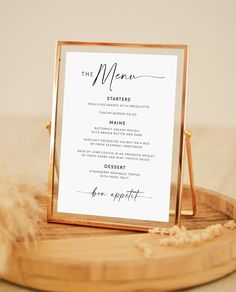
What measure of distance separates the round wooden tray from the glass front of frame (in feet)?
0.26

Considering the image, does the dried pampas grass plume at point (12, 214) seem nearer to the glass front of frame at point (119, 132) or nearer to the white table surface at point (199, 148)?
the glass front of frame at point (119, 132)

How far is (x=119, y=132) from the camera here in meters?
0.78

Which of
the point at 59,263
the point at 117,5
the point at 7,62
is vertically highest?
the point at 117,5

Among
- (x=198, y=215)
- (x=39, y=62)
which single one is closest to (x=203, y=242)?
(x=198, y=215)

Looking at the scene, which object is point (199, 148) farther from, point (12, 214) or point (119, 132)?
point (12, 214)

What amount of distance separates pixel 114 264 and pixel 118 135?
0.25m

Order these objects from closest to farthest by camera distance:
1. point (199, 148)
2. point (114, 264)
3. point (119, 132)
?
point (114, 264) < point (119, 132) < point (199, 148)

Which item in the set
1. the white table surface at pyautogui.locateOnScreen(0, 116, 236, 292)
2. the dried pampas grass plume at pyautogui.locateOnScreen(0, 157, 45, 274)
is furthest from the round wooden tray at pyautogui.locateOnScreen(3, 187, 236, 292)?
the white table surface at pyautogui.locateOnScreen(0, 116, 236, 292)

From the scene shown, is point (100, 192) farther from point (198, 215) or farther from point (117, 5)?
point (117, 5)

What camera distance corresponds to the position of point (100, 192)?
2.59 feet

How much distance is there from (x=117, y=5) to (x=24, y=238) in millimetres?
865

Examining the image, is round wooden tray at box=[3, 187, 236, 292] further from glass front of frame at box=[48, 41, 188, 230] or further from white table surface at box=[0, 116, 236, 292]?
white table surface at box=[0, 116, 236, 292]

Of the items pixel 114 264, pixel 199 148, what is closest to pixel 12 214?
pixel 114 264

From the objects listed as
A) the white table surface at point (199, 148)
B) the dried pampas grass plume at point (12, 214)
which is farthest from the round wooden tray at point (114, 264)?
the white table surface at point (199, 148)
